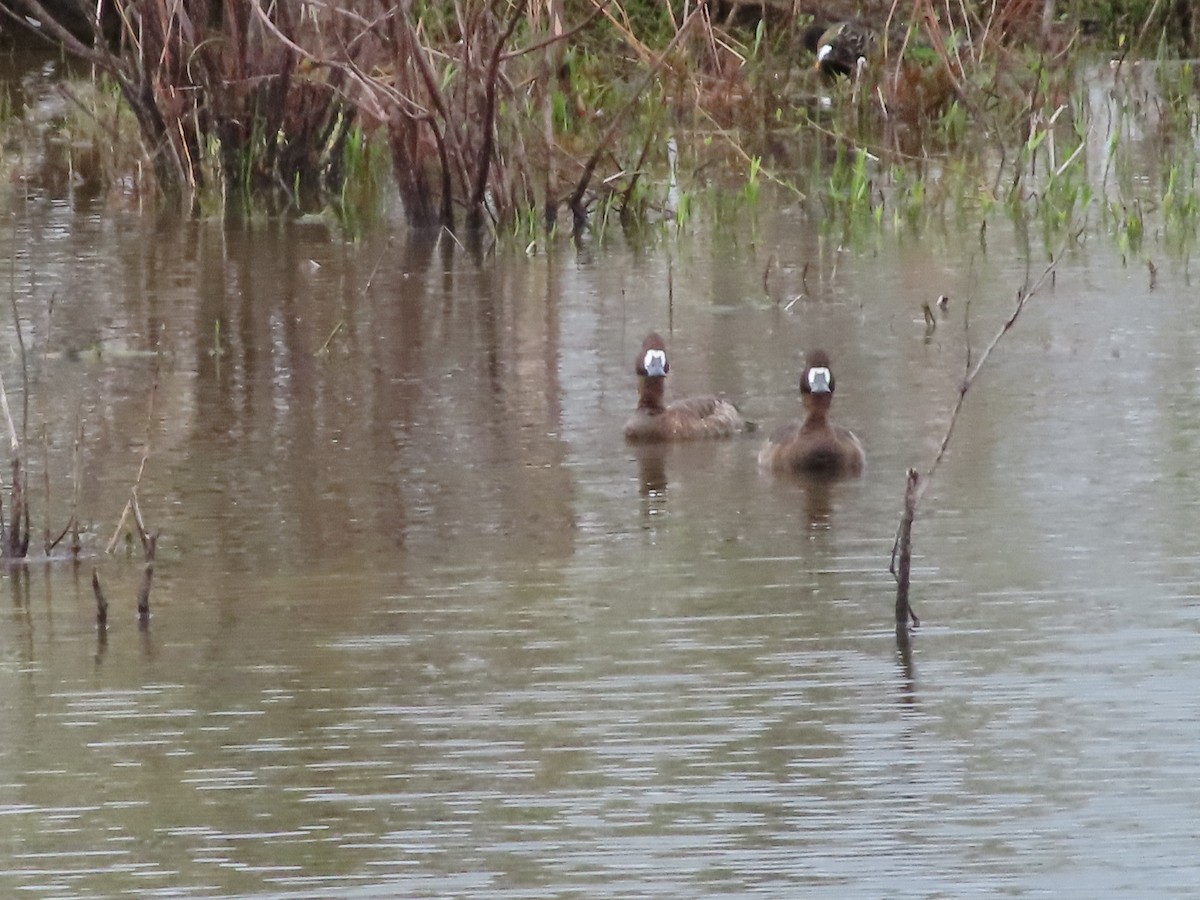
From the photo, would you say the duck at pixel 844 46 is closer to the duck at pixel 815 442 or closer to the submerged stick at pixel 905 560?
the duck at pixel 815 442

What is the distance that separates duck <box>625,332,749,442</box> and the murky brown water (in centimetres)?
12

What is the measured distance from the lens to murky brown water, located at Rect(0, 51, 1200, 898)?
14.9 ft

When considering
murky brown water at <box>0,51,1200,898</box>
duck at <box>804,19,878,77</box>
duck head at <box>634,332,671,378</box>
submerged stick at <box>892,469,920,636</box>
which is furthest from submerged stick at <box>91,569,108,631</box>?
duck at <box>804,19,878,77</box>

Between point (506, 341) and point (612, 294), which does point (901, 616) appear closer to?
point (506, 341)

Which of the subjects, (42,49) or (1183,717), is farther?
(42,49)

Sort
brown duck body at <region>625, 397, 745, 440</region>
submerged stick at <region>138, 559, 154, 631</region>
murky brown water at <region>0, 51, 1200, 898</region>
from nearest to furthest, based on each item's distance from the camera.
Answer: murky brown water at <region>0, 51, 1200, 898</region> → submerged stick at <region>138, 559, 154, 631</region> → brown duck body at <region>625, 397, 745, 440</region>

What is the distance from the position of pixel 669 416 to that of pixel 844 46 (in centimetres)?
1171

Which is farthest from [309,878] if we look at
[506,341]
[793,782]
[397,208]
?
[397,208]

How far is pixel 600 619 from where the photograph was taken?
6.09m

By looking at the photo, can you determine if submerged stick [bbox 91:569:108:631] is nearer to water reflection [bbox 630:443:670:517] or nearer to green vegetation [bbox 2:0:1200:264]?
water reflection [bbox 630:443:670:517]

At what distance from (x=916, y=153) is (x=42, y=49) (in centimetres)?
967

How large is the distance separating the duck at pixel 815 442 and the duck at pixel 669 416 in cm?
30

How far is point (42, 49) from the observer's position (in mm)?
23500

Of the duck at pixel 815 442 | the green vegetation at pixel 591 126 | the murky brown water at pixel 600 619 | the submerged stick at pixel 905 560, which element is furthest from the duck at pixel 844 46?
the submerged stick at pixel 905 560
